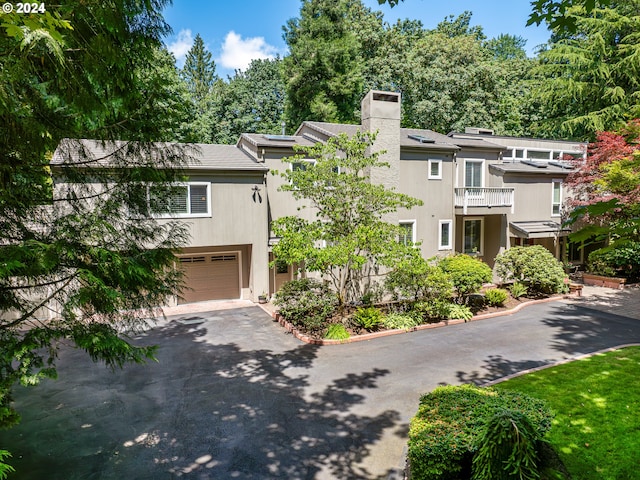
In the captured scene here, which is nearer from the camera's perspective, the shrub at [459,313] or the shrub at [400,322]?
the shrub at [400,322]

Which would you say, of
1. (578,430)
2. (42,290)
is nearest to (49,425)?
(42,290)

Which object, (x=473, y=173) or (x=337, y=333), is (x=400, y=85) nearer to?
(x=473, y=173)

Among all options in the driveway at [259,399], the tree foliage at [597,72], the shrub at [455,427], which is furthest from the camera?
the tree foliage at [597,72]

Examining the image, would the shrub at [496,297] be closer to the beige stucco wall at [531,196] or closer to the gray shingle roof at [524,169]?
the beige stucco wall at [531,196]

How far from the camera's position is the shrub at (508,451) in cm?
433

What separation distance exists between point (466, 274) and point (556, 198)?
1152 centimetres

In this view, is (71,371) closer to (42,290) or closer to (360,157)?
(42,290)

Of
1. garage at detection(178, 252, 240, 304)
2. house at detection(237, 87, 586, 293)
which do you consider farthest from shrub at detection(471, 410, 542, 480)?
garage at detection(178, 252, 240, 304)

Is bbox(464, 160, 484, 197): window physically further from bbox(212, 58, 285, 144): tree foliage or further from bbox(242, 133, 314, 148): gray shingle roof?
bbox(212, 58, 285, 144): tree foliage

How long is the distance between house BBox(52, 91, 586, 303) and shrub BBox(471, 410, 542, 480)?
418 inches

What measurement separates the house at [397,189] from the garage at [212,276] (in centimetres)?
5

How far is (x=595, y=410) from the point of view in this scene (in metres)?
8.06

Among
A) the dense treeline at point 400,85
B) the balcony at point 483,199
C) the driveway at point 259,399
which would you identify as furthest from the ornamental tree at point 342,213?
the dense treeline at point 400,85

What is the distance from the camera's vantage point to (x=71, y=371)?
11.4m
